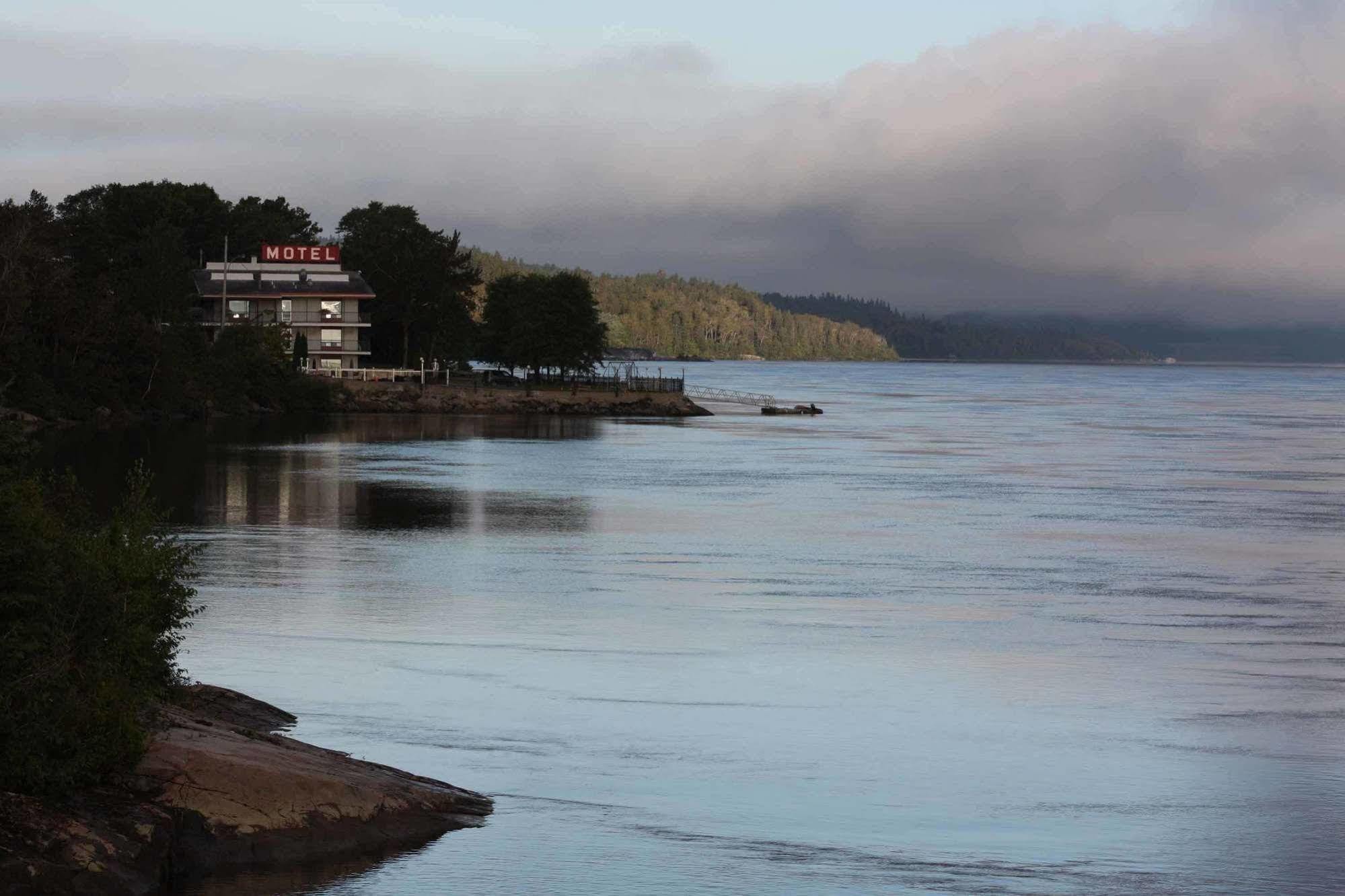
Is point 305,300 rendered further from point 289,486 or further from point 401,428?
point 289,486

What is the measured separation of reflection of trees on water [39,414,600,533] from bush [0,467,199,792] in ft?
73.1

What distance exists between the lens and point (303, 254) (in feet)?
455

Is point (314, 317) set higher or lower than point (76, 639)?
higher

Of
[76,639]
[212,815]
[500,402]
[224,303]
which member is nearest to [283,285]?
[224,303]

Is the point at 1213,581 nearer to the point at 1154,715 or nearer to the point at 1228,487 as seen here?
the point at 1154,715

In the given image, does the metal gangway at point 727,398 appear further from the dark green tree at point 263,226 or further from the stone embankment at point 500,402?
the dark green tree at point 263,226

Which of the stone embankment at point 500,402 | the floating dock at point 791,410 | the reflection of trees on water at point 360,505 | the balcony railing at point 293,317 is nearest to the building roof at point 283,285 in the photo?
the balcony railing at point 293,317

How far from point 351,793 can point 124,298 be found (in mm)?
97006

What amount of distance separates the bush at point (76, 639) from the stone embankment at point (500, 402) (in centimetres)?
10388

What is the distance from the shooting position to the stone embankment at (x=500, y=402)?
122m

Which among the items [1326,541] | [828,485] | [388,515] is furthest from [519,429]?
[1326,541]

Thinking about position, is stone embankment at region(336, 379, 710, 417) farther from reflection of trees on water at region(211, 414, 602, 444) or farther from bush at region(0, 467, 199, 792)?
bush at region(0, 467, 199, 792)

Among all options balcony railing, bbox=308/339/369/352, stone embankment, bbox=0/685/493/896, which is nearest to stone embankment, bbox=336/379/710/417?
balcony railing, bbox=308/339/369/352

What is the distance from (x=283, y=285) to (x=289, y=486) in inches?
3294
